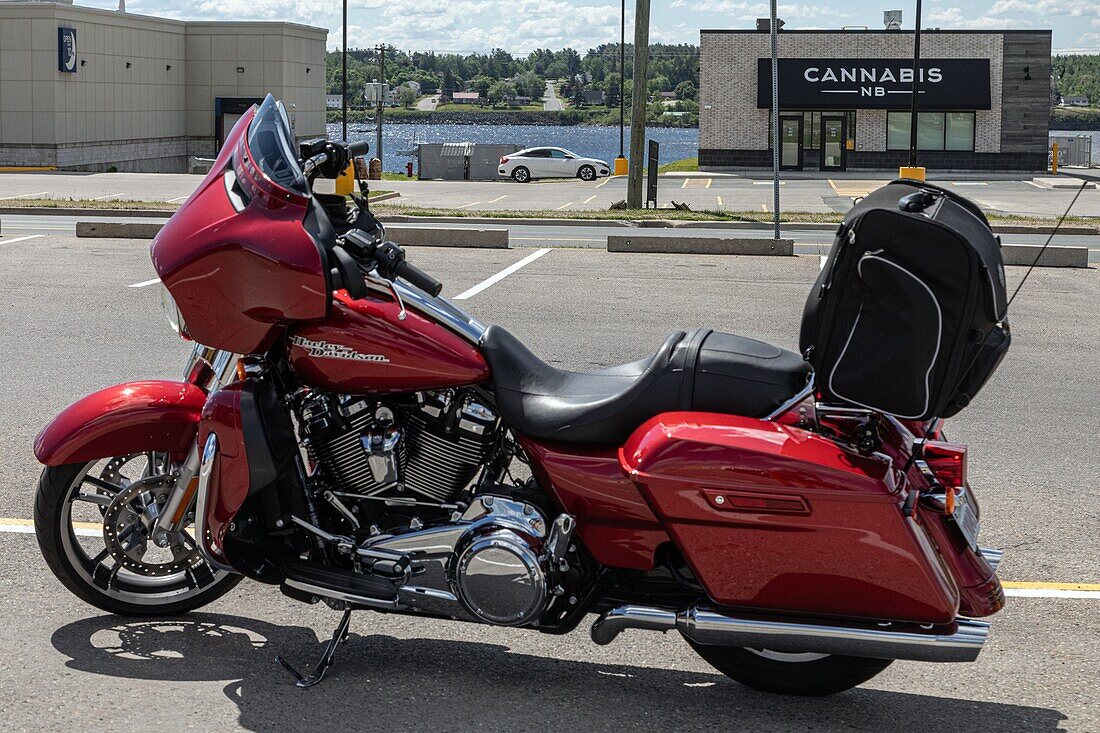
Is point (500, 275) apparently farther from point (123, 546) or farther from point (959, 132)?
point (959, 132)

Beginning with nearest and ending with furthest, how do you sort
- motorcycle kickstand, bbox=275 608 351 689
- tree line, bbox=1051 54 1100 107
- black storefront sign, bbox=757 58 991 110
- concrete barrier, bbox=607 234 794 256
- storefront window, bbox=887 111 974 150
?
1. motorcycle kickstand, bbox=275 608 351 689
2. concrete barrier, bbox=607 234 794 256
3. black storefront sign, bbox=757 58 991 110
4. storefront window, bbox=887 111 974 150
5. tree line, bbox=1051 54 1100 107

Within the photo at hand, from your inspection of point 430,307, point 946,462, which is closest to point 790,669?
point 946,462

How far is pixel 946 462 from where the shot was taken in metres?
3.70

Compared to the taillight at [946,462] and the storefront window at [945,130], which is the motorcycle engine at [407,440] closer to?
the taillight at [946,462]

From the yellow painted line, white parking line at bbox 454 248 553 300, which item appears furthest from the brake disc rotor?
white parking line at bbox 454 248 553 300

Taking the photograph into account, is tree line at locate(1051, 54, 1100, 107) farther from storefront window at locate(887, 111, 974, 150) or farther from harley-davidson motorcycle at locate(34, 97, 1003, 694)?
harley-davidson motorcycle at locate(34, 97, 1003, 694)

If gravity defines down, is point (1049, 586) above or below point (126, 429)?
below

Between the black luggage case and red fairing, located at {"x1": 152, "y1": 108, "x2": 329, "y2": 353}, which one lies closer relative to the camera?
the black luggage case

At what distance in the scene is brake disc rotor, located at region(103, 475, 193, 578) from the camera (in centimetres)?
434

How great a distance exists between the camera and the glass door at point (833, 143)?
49.3m

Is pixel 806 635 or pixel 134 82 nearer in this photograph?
pixel 806 635

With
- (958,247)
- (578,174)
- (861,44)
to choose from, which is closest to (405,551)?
(958,247)

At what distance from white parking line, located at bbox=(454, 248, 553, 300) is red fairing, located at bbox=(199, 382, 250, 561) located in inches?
318

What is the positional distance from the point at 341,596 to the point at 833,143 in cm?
4781
